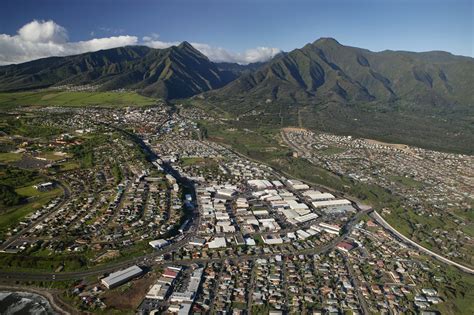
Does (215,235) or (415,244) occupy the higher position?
(215,235)

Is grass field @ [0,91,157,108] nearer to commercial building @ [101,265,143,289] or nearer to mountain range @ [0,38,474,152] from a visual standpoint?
mountain range @ [0,38,474,152]

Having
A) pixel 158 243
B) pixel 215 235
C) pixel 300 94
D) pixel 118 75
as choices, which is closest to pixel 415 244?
pixel 215 235

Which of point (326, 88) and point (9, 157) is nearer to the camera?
point (9, 157)

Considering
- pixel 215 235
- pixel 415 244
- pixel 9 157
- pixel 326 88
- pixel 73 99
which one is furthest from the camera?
pixel 326 88

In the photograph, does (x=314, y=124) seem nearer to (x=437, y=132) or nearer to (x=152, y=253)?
(x=437, y=132)

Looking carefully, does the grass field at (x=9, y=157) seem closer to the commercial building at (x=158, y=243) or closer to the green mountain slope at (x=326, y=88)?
the commercial building at (x=158, y=243)

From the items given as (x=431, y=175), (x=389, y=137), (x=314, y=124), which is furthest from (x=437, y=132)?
(x=431, y=175)

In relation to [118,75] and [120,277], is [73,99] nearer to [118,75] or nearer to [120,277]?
[118,75]

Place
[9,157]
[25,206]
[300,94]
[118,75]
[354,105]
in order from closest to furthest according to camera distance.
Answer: [25,206]
[9,157]
[354,105]
[300,94]
[118,75]
